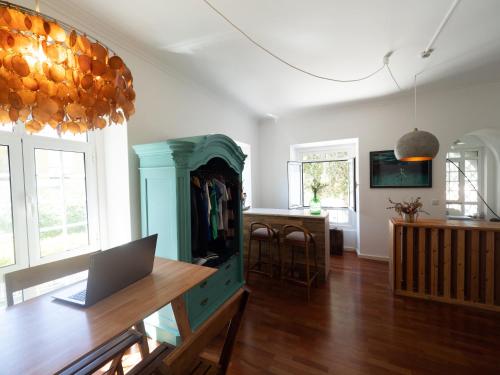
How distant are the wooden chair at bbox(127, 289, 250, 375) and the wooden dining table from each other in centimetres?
21

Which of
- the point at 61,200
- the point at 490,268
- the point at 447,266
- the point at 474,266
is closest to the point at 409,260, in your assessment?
the point at 447,266

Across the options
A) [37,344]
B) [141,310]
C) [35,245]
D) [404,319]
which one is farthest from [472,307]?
[35,245]

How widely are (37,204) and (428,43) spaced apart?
12.5ft

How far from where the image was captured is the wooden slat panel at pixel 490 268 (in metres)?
2.46

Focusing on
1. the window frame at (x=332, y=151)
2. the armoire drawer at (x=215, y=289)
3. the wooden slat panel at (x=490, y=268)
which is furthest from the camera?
the window frame at (x=332, y=151)

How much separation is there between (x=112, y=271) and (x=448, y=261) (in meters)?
3.39

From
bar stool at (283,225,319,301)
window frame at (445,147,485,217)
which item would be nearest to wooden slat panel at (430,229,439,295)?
bar stool at (283,225,319,301)

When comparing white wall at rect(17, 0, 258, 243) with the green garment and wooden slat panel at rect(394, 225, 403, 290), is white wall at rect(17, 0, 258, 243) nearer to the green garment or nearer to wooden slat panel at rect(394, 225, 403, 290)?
the green garment

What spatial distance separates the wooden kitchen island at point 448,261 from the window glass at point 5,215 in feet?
12.3

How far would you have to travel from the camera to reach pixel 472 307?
99.8 inches

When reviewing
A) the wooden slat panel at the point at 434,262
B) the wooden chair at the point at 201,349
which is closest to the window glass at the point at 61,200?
the wooden chair at the point at 201,349

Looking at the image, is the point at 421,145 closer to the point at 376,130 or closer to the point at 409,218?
the point at 409,218

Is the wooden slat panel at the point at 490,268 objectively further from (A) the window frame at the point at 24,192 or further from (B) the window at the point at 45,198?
(A) the window frame at the point at 24,192

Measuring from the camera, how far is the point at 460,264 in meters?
2.58
